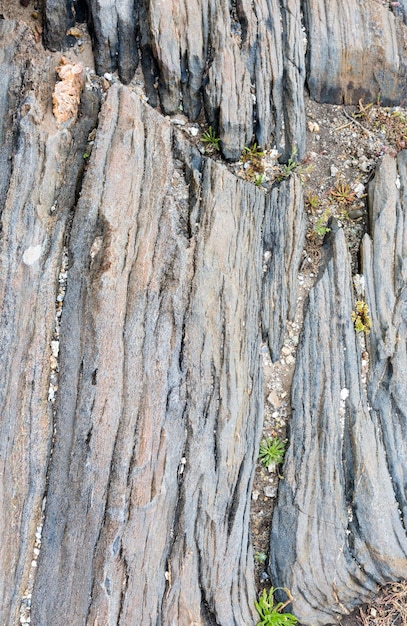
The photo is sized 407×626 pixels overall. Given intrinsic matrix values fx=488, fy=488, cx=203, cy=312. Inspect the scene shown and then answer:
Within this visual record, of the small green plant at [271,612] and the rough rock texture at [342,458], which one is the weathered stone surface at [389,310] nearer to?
the rough rock texture at [342,458]

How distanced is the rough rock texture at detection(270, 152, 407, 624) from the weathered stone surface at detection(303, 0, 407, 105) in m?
2.66

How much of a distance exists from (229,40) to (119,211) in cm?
308

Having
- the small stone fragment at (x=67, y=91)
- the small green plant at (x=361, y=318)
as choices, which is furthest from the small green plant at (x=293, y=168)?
the small stone fragment at (x=67, y=91)

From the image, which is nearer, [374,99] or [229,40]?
[229,40]

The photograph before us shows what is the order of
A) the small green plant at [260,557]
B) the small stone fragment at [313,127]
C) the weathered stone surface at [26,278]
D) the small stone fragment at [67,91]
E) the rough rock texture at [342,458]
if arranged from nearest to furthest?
the weathered stone surface at [26,278]
the small stone fragment at [67,91]
the rough rock texture at [342,458]
the small green plant at [260,557]
the small stone fragment at [313,127]

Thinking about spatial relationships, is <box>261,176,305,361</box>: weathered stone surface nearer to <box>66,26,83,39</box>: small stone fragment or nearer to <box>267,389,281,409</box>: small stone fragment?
<box>267,389,281,409</box>: small stone fragment

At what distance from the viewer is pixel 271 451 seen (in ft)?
20.8

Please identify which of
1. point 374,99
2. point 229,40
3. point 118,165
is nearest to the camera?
Result: point 118,165

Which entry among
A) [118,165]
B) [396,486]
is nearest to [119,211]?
[118,165]

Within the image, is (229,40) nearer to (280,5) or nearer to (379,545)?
(280,5)

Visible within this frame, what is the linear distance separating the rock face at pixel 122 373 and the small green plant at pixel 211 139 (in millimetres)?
622

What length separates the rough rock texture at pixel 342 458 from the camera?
20.3 ft

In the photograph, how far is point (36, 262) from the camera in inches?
219

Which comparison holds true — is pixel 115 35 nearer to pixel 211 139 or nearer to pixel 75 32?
pixel 75 32
